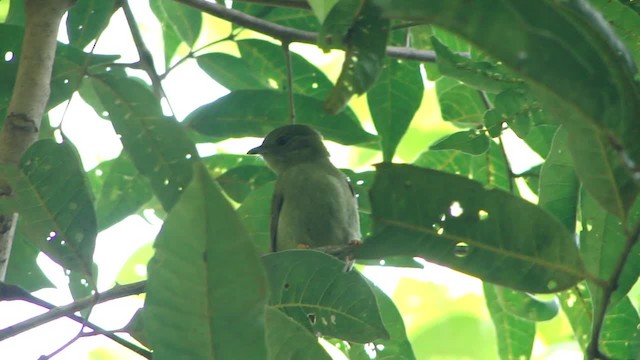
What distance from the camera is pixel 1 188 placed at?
9.47 ft

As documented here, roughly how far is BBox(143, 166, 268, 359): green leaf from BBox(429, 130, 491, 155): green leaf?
164cm

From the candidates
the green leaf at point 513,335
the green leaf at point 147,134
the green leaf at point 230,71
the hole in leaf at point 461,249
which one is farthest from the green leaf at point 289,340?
the green leaf at point 230,71

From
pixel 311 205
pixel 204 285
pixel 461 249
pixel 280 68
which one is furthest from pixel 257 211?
pixel 204 285

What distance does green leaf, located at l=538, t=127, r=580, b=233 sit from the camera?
2797 millimetres

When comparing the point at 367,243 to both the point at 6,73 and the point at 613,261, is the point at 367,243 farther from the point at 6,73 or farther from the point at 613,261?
the point at 6,73

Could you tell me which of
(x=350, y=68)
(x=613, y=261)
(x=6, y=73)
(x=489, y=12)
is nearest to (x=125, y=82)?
(x=6, y=73)

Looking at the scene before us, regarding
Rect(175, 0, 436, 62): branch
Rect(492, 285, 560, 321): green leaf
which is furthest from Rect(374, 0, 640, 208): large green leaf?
Rect(492, 285, 560, 321): green leaf

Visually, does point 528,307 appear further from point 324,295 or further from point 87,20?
point 87,20

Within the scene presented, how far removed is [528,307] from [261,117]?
143cm

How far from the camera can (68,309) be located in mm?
2334

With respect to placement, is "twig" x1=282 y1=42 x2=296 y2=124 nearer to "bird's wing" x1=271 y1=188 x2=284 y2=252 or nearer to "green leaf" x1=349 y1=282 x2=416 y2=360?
"bird's wing" x1=271 y1=188 x2=284 y2=252

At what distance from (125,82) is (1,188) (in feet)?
3.59

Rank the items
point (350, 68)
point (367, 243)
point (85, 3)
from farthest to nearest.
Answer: point (85, 3) → point (350, 68) → point (367, 243)

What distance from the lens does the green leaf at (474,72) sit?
319cm
